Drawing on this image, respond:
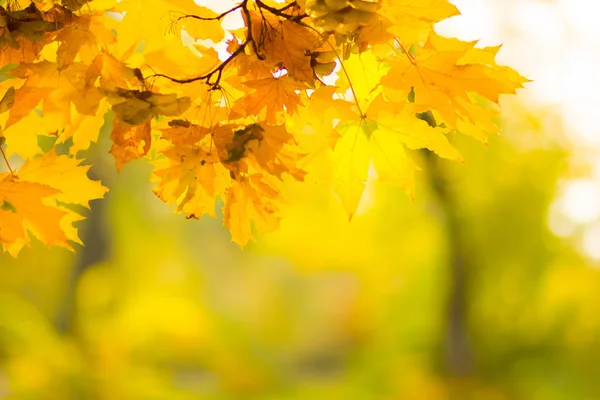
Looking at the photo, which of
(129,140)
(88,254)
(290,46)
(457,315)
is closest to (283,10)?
(290,46)

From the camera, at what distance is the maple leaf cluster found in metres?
0.43

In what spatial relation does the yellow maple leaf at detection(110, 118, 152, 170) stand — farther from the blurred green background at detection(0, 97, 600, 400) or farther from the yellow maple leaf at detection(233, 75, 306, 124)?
the blurred green background at detection(0, 97, 600, 400)

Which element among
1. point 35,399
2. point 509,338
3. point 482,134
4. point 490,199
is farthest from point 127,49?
point 509,338

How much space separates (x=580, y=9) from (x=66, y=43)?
421 cm

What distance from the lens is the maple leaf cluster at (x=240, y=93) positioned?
431 mm

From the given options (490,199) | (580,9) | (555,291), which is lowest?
(555,291)

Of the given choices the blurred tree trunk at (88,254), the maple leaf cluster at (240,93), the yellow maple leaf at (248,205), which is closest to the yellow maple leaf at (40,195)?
the maple leaf cluster at (240,93)

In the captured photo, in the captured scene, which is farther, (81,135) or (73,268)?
(73,268)

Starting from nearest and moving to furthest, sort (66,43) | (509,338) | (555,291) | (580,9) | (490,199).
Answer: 1. (66,43)
2. (580,9)
3. (490,199)
4. (555,291)
5. (509,338)

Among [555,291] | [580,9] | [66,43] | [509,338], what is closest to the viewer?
[66,43]

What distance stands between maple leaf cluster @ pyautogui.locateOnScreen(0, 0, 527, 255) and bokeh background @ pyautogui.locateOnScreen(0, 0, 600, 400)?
11.2 ft

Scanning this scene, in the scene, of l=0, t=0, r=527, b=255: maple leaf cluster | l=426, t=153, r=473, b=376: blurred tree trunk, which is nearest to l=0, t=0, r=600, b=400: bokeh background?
l=426, t=153, r=473, b=376: blurred tree trunk

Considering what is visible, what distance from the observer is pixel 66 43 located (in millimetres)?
446

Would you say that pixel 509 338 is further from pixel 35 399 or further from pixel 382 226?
pixel 35 399
